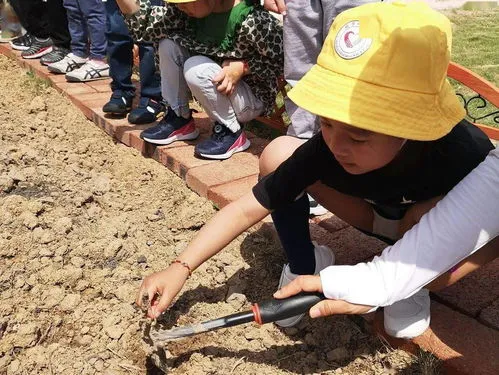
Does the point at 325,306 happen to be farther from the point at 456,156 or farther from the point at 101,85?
the point at 101,85

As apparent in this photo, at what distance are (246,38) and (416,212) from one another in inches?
47.7

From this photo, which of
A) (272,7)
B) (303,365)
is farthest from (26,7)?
(303,365)

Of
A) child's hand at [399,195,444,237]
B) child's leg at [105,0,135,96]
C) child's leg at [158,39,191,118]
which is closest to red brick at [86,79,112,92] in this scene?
child's leg at [105,0,135,96]

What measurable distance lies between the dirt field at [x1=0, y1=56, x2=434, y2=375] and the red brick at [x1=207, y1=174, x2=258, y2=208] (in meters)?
0.05

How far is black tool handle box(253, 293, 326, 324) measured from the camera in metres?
1.33

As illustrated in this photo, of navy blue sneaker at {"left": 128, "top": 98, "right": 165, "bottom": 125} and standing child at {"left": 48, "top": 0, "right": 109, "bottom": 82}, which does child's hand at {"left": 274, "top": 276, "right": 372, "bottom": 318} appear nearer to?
navy blue sneaker at {"left": 128, "top": 98, "right": 165, "bottom": 125}

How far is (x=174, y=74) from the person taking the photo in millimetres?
2697

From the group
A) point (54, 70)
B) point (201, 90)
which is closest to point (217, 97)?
point (201, 90)

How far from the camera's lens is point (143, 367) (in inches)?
64.3

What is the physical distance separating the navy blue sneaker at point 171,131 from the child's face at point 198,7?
0.53 meters

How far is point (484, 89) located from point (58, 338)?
1.72m

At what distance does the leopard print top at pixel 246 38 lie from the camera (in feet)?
7.96

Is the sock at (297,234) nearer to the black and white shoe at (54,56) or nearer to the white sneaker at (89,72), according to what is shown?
the white sneaker at (89,72)

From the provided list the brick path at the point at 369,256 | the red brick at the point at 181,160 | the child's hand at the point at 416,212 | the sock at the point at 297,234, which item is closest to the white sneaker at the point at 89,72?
the brick path at the point at 369,256
